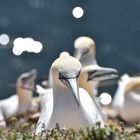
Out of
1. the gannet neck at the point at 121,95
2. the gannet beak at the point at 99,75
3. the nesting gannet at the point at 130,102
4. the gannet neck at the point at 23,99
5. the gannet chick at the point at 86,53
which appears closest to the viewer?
the gannet beak at the point at 99,75

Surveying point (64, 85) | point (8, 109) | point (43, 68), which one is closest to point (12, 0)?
point (43, 68)

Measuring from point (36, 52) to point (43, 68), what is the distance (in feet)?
3.20

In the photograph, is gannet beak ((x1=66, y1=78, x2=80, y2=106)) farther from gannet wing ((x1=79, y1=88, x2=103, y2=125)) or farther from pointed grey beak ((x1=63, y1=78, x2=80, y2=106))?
gannet wing ((x1=79, y1=88, x2=103, y2=125))

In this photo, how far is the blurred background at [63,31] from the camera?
1825cm

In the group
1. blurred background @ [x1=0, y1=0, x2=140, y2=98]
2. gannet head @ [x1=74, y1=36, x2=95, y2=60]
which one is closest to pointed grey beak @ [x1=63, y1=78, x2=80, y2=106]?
gannet head @ [x1=74, y1=36, x2=95, y2=60]

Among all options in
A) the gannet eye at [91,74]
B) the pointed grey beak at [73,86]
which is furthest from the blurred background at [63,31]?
the pointed grey beak at [73,86]

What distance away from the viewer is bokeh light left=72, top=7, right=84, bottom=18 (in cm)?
2062

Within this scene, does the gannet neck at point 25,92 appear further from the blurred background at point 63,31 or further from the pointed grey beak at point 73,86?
the pointed grey beak at point 73,86

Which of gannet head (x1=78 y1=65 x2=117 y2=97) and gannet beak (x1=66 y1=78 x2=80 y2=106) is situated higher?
gannet head (x1=78 y1=65 x2=117 y2=97)

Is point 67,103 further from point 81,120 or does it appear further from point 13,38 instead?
point 13,38

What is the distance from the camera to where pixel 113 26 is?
20.4 meters

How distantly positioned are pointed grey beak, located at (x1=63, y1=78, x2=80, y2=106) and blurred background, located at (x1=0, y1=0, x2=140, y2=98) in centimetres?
1020

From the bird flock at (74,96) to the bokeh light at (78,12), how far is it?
783cm

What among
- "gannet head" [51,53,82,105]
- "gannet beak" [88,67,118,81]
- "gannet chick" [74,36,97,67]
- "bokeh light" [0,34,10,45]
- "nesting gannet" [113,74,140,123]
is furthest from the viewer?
"bokeh light" [0,34,10,45]
